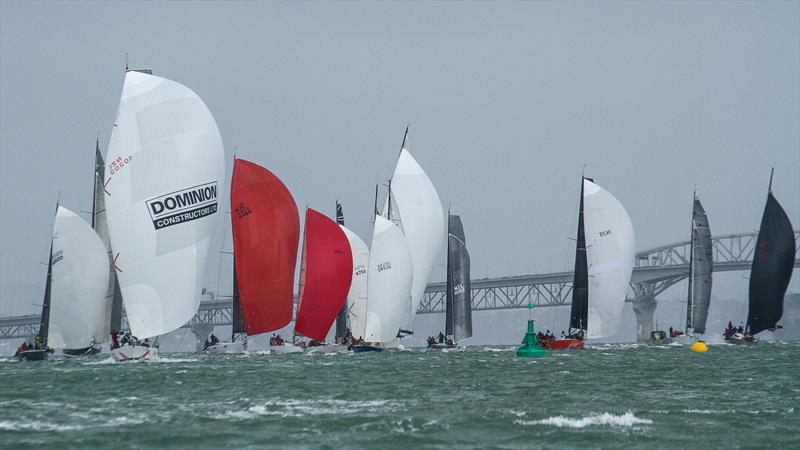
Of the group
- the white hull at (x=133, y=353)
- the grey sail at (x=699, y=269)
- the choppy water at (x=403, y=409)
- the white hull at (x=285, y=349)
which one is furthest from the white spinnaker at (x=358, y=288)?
the choppy water at (x=403, y=409)

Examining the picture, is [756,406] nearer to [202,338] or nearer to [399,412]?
[399,412]

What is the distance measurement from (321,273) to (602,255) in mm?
17853

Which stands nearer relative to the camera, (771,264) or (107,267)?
(107,267)

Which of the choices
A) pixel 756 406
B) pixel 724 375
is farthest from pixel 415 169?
pixel 756 406

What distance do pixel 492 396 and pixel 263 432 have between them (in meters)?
10.2

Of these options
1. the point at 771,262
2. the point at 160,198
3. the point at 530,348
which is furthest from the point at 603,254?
the point at 160,198

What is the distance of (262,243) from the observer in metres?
61.6

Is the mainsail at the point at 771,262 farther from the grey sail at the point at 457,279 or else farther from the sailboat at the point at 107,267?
the sailboat at the point at 107,267

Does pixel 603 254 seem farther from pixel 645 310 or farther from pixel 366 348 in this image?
pixel 645 310

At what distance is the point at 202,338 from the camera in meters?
169

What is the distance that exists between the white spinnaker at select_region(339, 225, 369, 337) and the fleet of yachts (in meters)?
0.11

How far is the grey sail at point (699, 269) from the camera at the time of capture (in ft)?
292

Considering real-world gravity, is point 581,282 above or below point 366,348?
above

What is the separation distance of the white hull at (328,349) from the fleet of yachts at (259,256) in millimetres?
91
